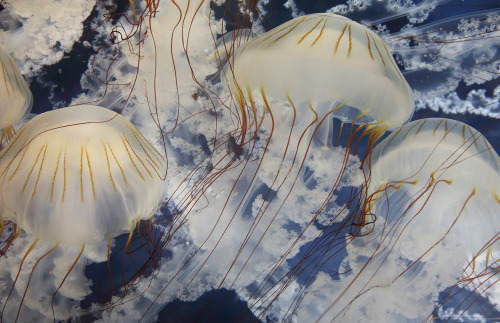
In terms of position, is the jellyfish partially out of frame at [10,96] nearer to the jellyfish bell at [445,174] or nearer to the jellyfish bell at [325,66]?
the jellyfish bell at [325,66]

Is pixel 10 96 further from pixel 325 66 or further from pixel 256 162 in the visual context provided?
pixel 325 66

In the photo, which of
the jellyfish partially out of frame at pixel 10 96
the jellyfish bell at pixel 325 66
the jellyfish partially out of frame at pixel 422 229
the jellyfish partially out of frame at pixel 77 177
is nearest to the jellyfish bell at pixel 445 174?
the jellyfish partially out of frame at pixel 422 229

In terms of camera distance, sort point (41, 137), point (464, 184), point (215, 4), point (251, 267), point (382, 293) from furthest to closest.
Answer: point (251, 267) < point (382, 293) < point (215, 4) < point (464, 184) < point (41, 137)

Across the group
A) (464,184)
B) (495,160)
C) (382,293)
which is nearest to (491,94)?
(495,160)

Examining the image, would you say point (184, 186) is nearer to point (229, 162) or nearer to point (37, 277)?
point (229, 162)

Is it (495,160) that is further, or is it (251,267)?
(251,267)

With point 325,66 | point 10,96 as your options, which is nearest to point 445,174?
point 325,66

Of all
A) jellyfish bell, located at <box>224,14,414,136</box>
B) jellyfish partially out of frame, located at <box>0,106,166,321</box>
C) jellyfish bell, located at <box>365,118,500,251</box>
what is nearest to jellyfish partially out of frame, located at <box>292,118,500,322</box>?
jellyfish bell, located at <box>365,118,500,251</box>
